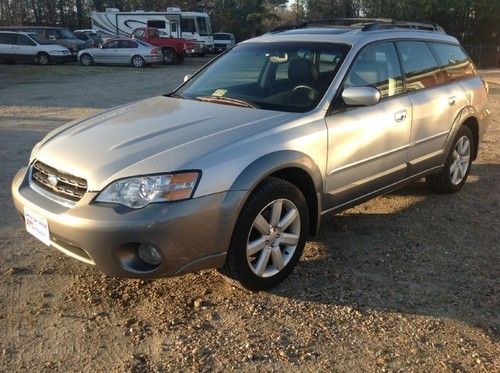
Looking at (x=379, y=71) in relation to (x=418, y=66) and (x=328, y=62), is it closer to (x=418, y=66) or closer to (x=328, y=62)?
(x=328, y=62)

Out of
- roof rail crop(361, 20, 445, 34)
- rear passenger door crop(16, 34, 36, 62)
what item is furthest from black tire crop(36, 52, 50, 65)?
roof rail crop(361, 20, 445, 34)

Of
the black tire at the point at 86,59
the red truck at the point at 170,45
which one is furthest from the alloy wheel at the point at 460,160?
the red truck at the point at 170,45

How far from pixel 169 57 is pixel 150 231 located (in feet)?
91.3

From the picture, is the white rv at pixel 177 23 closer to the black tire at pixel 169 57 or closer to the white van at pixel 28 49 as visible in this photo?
the black tire at pixel 169 57

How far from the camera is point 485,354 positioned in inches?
120

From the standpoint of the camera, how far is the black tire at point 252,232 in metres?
3.36

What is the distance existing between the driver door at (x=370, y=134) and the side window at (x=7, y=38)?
2661 centimetres

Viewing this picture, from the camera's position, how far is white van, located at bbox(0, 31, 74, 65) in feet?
88.5

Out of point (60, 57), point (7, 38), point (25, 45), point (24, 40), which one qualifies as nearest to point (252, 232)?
point (60, 57)

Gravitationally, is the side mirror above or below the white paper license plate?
above

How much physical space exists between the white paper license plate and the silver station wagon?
0.01 meters

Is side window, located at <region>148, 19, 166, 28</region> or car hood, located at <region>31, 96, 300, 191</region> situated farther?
side window, located at <region>148, 19, 166, 28</region>

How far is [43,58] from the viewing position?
27172 millimetres

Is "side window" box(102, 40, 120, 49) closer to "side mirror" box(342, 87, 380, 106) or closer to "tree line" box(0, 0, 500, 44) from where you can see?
"tree line" box(0, 0, 500, 44)
